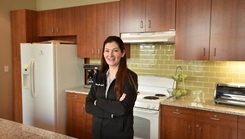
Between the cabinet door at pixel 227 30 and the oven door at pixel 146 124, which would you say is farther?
the oven door at pixel 146 124

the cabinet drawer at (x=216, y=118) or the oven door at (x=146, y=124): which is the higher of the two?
the cabinet drawer at (x=216, y=118)

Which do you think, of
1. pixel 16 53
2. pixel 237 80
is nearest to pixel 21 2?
pixel 16 53

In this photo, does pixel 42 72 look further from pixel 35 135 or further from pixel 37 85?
pixel 35 135

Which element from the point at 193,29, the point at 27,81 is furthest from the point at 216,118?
the point at 27,81

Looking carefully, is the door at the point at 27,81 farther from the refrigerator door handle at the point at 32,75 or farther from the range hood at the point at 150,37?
the range hood at the point at 150,37

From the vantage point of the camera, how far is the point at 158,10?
9.89 feet

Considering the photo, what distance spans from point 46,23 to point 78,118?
6.06 feet

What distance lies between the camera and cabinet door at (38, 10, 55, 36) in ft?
13.3

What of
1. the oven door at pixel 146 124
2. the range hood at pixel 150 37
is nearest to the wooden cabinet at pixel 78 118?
the oven door at pixel 146 124

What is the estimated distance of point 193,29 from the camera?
2.78 metres

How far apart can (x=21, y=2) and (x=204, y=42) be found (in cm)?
357

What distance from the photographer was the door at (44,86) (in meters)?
3.59

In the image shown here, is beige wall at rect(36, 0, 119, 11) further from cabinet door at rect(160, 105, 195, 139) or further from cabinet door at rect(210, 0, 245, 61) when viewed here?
cabinet door at rect(160, 105, 195, 139)

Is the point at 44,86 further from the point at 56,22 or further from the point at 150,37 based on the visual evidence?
the point at 150,37
